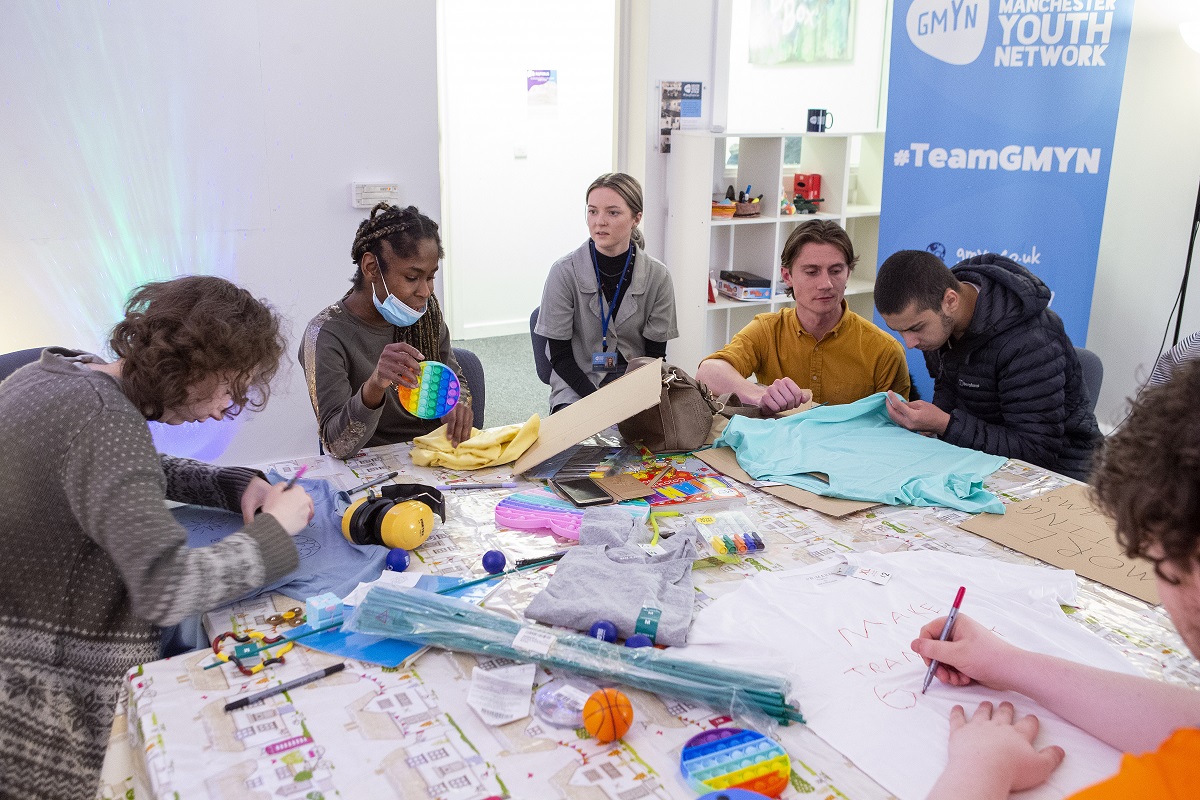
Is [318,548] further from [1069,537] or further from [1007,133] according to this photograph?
[1007,133]

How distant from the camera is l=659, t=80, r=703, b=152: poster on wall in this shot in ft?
15.7

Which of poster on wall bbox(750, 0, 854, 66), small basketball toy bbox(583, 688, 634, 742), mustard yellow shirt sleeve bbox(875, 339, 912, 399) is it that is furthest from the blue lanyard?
poster on wall bbox(750, 0, 854, 66)

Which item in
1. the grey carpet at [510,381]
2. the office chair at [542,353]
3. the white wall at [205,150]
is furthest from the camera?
the grey carpet at [510,381]

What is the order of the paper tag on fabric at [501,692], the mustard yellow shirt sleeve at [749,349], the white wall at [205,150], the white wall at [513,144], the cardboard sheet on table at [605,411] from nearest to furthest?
1. the paper tag on fabric at [501,692]
2. the cardboard sheet on table at [605,411]
3. the mustard yellow shirt sleeve at [749,349]
4. the white wall at [205,150]
5. the white wall at [513,144]

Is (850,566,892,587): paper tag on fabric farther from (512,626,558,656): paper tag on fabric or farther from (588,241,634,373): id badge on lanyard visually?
(588,241,634,373): id badge on lanyard

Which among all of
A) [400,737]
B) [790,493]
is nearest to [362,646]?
[400,737]

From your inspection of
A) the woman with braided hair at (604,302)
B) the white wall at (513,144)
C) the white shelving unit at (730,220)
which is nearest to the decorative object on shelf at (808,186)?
the white shelving unit at (730,220)

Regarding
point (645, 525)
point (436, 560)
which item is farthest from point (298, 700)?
point (645, 525)

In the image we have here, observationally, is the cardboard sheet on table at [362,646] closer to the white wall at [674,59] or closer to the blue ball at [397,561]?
the blue ball at [397,561]

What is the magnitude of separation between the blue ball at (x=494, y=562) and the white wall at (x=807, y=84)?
15.4ft

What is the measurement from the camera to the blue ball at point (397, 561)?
5.23 feet

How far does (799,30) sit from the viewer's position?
5.66 m

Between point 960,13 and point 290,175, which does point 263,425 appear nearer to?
point 290,175

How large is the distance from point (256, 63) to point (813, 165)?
10.0ft
